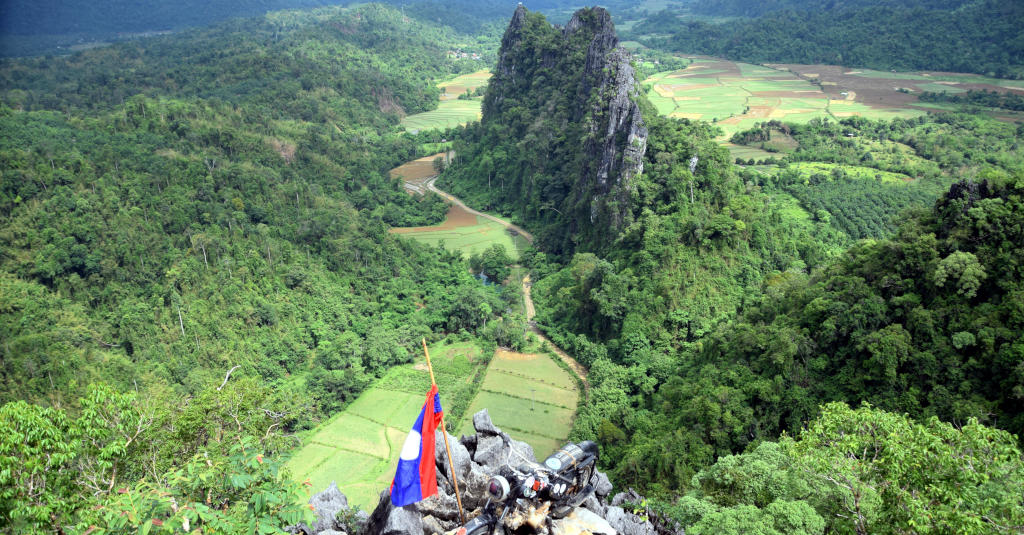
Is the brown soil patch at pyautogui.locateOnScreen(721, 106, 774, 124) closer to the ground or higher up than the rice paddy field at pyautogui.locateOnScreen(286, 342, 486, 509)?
higher up

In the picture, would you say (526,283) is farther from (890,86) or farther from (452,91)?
(890,86)

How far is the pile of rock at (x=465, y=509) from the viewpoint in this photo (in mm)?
15648

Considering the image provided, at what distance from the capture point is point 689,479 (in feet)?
87.3

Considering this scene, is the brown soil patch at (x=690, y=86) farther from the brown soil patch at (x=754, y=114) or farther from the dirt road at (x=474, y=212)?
the dirt road at (x=474, y=212)

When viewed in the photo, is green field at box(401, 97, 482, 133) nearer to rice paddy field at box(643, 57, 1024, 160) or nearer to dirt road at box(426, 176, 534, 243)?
dirt road at box(426, 176, 534, 243)

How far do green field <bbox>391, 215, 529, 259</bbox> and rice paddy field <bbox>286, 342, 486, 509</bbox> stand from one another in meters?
19.8

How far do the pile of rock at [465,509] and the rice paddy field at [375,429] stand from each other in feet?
48.6

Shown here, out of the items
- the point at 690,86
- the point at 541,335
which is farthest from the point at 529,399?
the point at 690,86

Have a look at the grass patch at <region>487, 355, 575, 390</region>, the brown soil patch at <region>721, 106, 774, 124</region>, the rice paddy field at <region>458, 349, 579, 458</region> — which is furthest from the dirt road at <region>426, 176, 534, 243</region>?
the brown soil patch at <region>721, 106, 774, 124</region>

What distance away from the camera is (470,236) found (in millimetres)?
69812

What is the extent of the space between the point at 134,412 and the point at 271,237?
40.4 meters

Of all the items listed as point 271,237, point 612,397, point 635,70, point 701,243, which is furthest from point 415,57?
point 612,397

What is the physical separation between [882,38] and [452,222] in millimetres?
113030

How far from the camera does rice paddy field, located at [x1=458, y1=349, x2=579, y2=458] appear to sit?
37.6 meters
